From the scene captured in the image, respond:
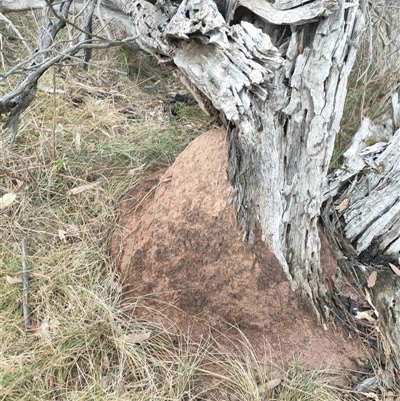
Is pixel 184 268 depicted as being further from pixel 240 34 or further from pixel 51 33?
pixel 51 33

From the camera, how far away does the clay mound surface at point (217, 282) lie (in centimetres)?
235

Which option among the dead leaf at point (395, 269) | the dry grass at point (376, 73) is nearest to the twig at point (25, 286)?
the dead leaf at point (395, 269)

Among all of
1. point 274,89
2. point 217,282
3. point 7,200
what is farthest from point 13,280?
point 274,89

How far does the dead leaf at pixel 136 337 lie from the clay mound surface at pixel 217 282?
0.32 feet

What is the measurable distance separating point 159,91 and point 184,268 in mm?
2592

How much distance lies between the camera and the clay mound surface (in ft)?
7.70

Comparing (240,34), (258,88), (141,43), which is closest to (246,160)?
(258,88)

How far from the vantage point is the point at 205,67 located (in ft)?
6.79

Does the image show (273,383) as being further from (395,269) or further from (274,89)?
(274,89)

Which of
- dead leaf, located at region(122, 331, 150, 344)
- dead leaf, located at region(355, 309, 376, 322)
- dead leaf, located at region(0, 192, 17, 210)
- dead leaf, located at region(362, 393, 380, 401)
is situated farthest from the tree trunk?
dead leaf, located at region(0, 192, 17, 210)

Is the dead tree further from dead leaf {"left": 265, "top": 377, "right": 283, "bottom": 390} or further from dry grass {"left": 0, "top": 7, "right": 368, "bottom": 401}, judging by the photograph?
dry grass {"left": 0, "top": 7, "right": 368, "bottom": 401}

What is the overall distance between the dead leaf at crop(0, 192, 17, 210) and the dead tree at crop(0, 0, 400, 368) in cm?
60

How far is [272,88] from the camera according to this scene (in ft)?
6.68

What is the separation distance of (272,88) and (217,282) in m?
0.93
